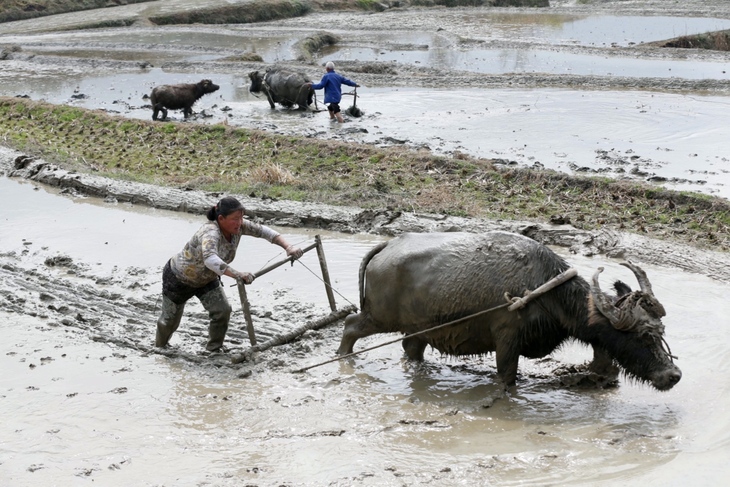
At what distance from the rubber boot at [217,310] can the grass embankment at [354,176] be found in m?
3.67

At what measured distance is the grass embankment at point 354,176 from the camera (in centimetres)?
945

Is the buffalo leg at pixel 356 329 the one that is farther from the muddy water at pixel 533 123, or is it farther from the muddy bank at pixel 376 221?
the muddy water at pixel 533 123

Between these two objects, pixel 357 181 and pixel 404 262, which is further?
pixel 357 181

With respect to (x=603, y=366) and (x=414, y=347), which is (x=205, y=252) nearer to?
(x=414, y=347)

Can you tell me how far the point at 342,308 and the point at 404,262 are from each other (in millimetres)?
1198

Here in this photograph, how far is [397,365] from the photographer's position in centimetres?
681

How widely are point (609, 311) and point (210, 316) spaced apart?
10.2 feet

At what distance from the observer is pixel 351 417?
5914mm

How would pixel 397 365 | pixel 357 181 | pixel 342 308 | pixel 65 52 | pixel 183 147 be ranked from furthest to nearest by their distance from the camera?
pixel 65 52 → pixel 183 147 → pixel 357 181 → pixel 342 308 → pixel 397 365

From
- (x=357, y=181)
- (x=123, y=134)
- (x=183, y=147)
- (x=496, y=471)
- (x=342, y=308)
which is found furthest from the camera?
(x=123, y=134)

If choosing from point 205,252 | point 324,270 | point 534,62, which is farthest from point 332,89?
point 205,252

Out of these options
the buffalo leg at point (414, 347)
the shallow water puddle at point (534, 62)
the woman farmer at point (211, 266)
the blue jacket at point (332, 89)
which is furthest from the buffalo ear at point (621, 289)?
the shallow water puddle at point (534, 62)

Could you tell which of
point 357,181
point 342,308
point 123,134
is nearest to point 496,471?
point 342,308

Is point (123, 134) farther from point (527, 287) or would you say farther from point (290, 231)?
point (527, 287)
